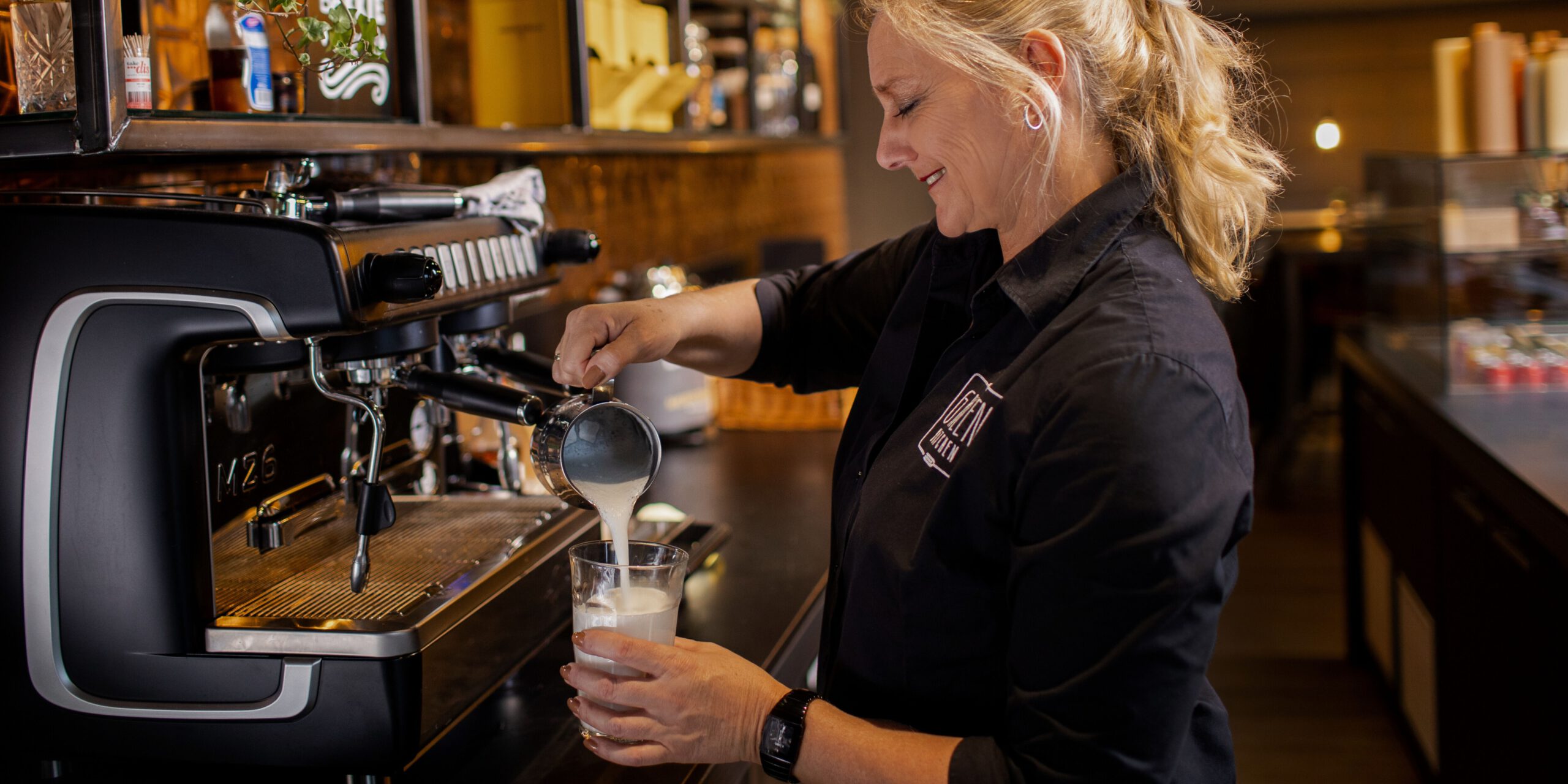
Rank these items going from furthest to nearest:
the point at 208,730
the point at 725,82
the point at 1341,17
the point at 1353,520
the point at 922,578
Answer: the point at 1341,17 < the point at 1353,520 < the point at 725,82 < the point at 208,730 < the point at 922,578

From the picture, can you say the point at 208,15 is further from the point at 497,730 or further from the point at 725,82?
the point at 725,82

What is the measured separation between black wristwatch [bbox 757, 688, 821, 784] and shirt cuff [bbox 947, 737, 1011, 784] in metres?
0.12

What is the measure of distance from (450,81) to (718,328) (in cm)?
86

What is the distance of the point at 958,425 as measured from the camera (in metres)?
1.04

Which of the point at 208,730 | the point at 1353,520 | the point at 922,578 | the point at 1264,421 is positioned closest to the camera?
the point at 922,578

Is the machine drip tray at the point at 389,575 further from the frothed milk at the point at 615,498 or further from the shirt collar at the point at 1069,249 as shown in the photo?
the shirt collar at the point at 1069,249

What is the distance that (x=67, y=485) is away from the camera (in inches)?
42.5

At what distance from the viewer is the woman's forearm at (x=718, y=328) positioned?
1492 mm

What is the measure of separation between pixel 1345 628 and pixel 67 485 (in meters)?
3.51

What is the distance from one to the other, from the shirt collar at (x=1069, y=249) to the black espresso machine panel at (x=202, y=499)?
1.57ft

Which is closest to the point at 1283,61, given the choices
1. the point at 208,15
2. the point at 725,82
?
the point at 725,82

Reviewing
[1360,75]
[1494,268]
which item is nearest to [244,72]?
[1494,268]

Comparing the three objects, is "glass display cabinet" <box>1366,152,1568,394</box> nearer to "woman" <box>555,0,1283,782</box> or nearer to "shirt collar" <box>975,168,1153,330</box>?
"woman" <box>555,0,1283,782</box>

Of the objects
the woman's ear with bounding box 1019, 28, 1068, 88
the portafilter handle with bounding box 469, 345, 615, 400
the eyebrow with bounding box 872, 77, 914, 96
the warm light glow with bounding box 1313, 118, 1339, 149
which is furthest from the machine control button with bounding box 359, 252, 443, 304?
the warm light glow with bounding box 1313, 118, 1339, 149
